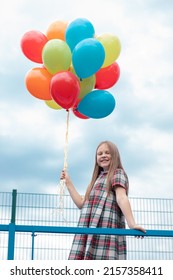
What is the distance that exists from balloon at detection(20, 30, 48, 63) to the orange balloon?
0.07 meters

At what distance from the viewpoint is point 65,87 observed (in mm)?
3967

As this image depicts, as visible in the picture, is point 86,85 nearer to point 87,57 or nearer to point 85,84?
point 85,84

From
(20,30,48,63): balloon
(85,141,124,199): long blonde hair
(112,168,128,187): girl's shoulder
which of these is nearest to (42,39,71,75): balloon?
(20,30,48,63): balloon

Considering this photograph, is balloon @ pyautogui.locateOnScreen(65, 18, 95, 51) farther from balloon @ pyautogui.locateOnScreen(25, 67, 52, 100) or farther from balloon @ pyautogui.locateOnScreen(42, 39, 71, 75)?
balloon @ pyautogui.locateOnScreen(25, 67, 52, 100)

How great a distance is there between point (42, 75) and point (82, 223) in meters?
1.57

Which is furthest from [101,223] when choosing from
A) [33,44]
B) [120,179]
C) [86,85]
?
[33,44]

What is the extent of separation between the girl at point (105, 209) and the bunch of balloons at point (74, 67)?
2.39 feet

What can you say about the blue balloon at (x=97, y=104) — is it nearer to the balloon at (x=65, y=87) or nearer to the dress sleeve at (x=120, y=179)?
the balloon at (x=65, y=87)

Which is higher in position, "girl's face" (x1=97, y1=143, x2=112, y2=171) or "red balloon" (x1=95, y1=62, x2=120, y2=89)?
"red balloon" (x1=95, y1=62, x2=120, y2=89)

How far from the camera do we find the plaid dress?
3266 millimetres

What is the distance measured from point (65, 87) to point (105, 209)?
1.19 meters

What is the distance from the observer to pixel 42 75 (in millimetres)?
4305
